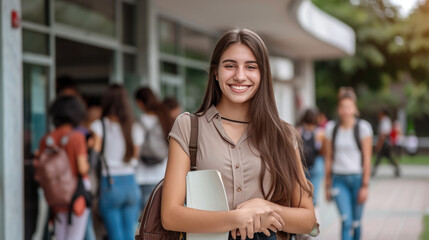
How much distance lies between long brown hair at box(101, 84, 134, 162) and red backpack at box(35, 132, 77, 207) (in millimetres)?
843

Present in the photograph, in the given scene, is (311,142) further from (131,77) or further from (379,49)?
(379,49)

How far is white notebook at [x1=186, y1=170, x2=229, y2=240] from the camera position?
2359mm

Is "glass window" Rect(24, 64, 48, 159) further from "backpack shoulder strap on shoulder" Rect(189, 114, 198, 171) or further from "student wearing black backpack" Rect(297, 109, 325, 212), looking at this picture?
"backpack shoulder strap on shoulder" Rect(189, 114, 198, 171)

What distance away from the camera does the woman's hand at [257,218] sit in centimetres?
234

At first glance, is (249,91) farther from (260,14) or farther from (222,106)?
(260,14)

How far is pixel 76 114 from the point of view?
533 centimetres

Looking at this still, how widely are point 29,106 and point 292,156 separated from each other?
17.2ft

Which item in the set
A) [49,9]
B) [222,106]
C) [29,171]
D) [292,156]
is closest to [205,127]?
[222,106]

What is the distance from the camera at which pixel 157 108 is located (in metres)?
6.77

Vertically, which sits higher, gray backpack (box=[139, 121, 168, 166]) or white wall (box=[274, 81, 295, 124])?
white wall (box=[274, 81, 295, 124])

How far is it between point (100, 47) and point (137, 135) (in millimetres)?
4095

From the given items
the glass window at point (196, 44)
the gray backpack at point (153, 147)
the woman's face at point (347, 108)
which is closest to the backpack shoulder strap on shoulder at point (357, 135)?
the woman's face at point (347, 108)

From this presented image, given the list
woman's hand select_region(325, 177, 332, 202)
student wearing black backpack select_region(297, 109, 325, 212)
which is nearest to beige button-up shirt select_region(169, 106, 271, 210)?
woman's hand select_region(325, 177, 332, 202)

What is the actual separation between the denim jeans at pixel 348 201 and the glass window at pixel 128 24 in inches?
214
